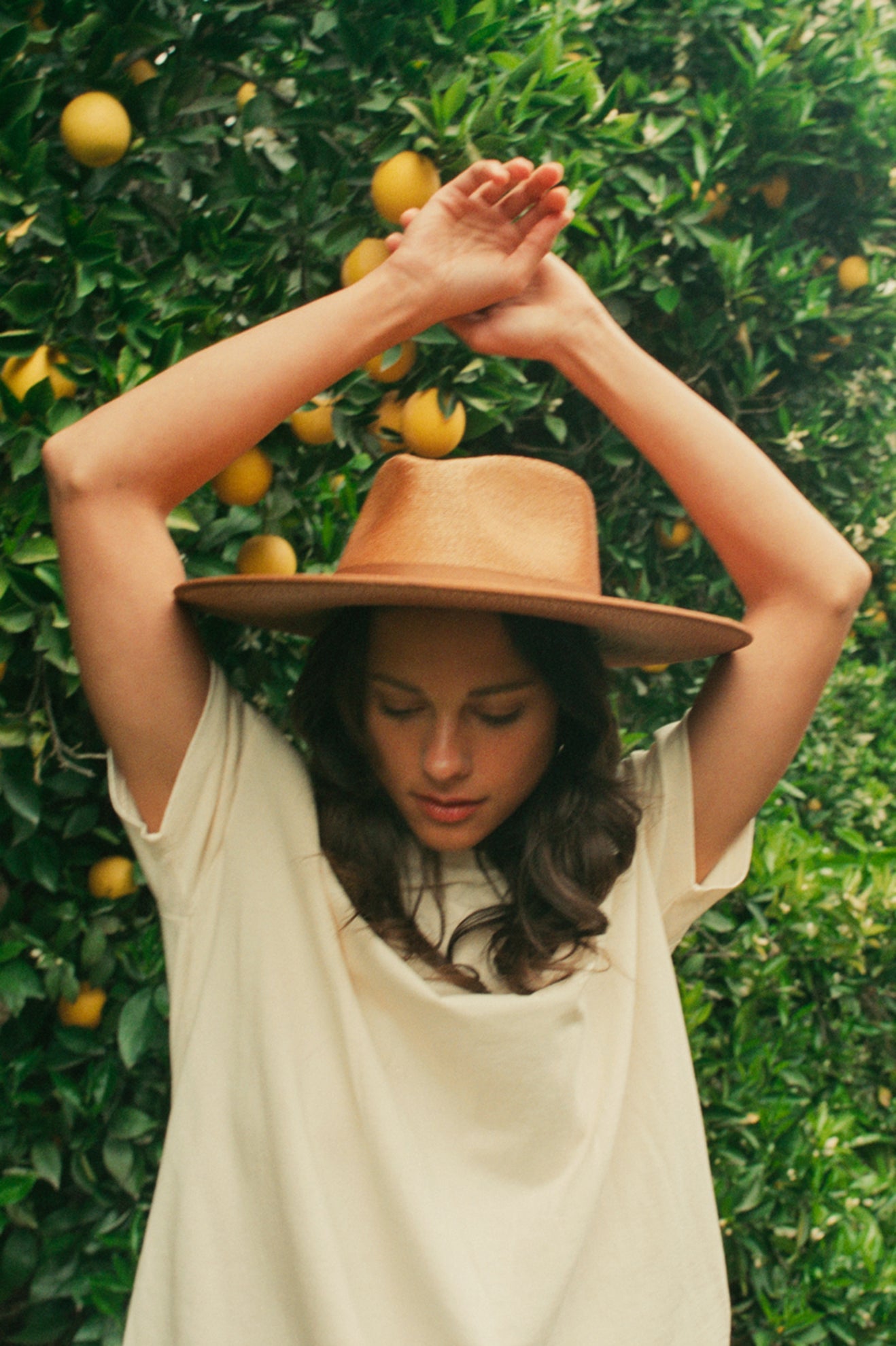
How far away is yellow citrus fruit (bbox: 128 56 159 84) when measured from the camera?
4.87 feet

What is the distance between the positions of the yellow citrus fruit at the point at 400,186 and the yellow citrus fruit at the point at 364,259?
49mm

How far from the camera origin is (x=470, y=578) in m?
1.16

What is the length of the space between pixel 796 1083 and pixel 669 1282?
1563mm

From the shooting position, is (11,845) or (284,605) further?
(11,845)

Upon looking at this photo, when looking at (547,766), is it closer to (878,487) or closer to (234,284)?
(234,284)

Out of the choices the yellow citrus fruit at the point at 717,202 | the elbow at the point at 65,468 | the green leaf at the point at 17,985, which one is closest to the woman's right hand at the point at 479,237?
the elbow at the point at 65,468

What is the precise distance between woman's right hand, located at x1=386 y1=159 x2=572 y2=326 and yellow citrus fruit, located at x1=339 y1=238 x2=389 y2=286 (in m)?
0.19

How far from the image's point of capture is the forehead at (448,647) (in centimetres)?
119

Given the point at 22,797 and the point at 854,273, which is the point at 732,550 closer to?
the point at 22,797

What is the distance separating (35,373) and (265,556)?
0.41 metres

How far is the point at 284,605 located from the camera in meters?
1.23

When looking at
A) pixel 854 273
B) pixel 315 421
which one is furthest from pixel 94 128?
pixel 854 273

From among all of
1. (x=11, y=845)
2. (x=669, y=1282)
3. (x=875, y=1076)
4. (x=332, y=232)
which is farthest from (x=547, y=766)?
(x=875, y=1076)

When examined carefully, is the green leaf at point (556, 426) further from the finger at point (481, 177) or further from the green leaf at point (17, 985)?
the green leaf at point (17, 985)
